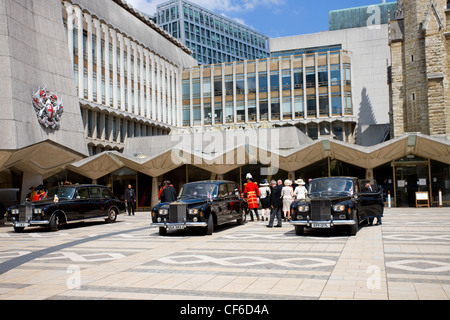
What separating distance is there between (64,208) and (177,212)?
19.0 ft

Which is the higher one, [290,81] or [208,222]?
[290,81]

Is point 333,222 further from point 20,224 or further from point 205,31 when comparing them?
point 205,31

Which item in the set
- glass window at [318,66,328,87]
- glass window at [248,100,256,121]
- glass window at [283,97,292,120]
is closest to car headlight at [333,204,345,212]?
glass window at [318,66,328,87]

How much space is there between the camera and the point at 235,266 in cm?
843

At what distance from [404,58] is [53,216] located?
37595 millimetres

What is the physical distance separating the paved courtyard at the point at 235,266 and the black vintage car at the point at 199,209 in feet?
1.72

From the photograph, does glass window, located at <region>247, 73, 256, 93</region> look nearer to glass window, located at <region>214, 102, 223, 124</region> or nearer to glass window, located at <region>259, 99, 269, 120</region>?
glass window, located at <region>259, 99, 269, 120</region>

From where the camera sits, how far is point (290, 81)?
5491cm

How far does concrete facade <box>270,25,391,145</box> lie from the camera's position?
59.5m

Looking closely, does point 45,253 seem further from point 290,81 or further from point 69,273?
point 290,81

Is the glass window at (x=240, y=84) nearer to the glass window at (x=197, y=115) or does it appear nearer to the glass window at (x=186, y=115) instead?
the glass window at (x=197, y=115)

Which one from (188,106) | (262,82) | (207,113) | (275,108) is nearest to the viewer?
(275,108)

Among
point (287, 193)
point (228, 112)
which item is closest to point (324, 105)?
point (228, 112)
